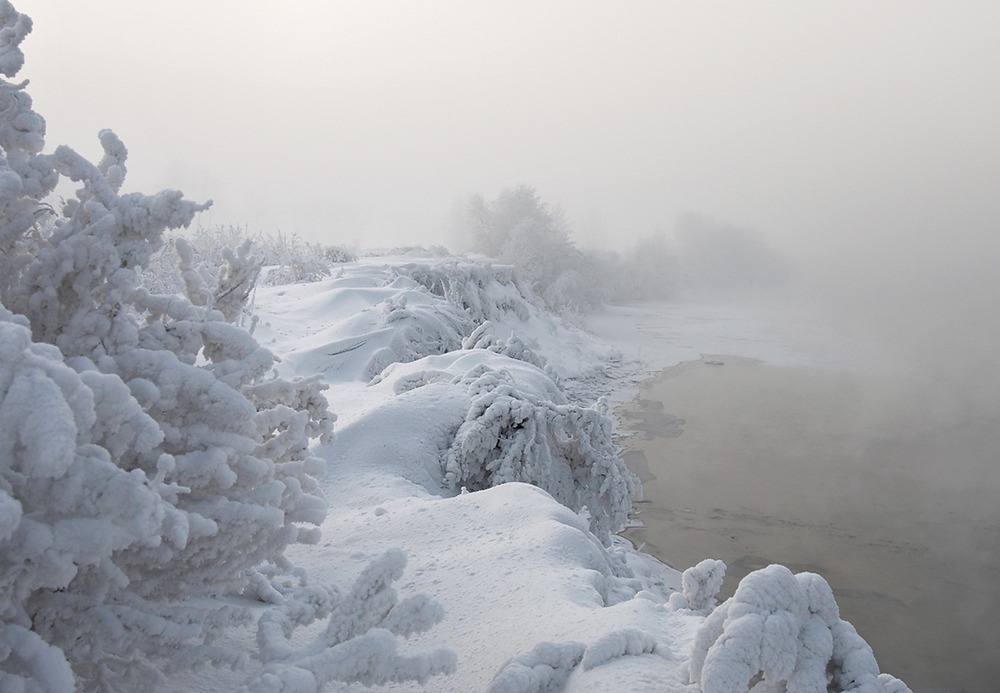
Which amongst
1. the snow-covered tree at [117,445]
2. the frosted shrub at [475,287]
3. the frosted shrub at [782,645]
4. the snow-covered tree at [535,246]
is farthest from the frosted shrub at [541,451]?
the snow-covered tree at [535,246]

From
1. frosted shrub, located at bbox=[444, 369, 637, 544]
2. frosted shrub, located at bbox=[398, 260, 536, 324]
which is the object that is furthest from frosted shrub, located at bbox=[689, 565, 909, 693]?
frosted shrub, located at bbox=[398, 260, 536, 324]

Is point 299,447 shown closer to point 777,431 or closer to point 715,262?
point 777,431

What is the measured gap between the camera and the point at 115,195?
186 centimetres

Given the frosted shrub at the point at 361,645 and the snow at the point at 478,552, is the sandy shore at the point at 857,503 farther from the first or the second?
the frosted shrub at the point at 361,645

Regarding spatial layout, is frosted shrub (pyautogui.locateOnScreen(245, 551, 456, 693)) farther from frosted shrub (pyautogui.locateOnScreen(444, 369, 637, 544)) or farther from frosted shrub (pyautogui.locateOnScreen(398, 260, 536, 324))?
frosted shrub (pyautogui.locateOnScreen(398, 260, 536, 324))

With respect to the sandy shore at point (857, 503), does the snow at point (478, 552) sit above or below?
above

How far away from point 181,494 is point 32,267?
812 mm

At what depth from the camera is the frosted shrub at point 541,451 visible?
5.54 meters

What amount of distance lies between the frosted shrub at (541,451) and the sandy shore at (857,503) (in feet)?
8.74

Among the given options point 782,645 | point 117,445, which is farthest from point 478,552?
point 117,445

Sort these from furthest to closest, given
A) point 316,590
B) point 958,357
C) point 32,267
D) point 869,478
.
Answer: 1. point 958,357
2. point 869,478
3. point 316,590
4. point 32,267

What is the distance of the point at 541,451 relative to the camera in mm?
5879

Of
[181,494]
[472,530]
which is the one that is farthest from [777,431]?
[181,494]

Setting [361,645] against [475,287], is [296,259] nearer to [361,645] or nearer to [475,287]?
[475,287]
